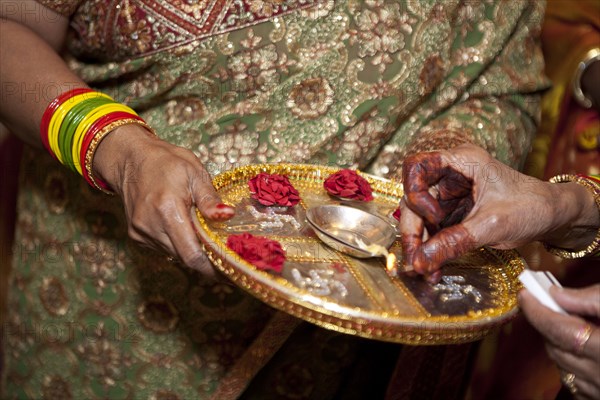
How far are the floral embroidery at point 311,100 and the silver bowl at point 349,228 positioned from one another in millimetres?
287

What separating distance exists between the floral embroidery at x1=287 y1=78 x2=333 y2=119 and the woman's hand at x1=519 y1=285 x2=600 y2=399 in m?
0.55

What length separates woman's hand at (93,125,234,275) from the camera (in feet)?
2.91

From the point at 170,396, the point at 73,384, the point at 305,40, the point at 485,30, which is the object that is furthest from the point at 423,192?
the point at 73,384

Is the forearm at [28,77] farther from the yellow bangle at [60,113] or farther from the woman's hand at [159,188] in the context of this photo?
the woman's hand at [159,188]

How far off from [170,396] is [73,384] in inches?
8.7

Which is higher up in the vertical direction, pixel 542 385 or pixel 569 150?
pixel 569 150

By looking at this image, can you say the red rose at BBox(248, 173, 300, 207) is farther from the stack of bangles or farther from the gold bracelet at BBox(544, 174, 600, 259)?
the gold bracelet at BBox(544, 174, 600, 259)

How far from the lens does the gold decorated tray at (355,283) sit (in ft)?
2.34

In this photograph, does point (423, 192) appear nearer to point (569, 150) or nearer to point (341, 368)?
point (341, 368)

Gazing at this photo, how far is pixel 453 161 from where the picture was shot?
0.93 meters

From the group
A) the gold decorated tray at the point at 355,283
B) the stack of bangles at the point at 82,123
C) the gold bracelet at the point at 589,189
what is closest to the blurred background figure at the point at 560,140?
the gold bracelet at the point at 589,189

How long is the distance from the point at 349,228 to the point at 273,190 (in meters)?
0.12

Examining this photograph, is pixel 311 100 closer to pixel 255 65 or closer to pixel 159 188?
pixel 255 65

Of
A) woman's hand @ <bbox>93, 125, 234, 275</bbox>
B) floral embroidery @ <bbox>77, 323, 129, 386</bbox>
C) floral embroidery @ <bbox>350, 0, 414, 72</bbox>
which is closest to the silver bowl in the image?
woman's hand @ <bbox>93, 125, 234, 275</bbox>
